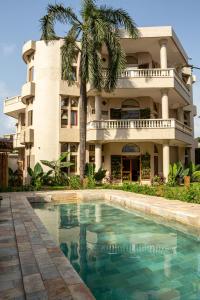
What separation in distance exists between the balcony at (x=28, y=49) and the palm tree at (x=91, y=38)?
6.44 metres

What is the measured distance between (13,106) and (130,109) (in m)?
12.9

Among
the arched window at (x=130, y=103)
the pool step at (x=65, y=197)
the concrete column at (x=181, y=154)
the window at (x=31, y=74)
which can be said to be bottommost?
the pool step at (x=65, y=197)

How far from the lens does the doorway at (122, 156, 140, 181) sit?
998 inches

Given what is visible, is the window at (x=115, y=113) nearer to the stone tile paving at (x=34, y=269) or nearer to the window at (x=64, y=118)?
the window at (x=64, y=118)

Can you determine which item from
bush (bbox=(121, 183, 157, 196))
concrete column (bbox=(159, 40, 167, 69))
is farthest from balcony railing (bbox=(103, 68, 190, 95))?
bush (bbox=(121, 183, 157, 196))

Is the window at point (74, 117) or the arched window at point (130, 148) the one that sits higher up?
the window at point (74, 117)

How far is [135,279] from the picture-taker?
5.89 metres

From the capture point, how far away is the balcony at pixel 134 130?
22281 mm

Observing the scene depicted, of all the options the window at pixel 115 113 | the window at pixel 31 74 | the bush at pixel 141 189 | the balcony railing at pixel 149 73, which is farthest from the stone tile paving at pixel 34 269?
the window at pixel 31 74

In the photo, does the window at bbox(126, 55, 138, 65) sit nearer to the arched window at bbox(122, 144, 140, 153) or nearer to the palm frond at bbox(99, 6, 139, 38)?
the palm frond at bbox(99, 6, 139, 38)

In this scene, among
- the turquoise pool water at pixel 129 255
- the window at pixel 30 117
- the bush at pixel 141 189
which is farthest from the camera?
the window at pixel 30 117

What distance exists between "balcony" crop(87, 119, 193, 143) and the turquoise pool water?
10.4 metres

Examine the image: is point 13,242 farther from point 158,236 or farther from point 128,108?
point 128,108

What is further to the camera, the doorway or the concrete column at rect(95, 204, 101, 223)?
the doorway
